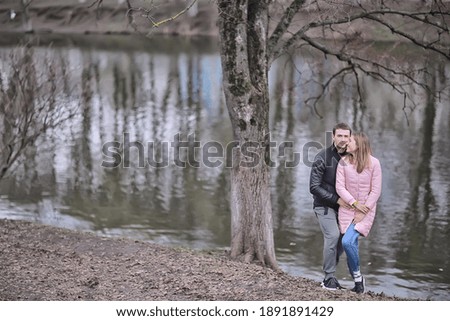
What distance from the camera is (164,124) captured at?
79.3ft

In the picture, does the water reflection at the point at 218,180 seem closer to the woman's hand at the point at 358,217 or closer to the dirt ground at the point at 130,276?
the dirt ground at the point at 130,276

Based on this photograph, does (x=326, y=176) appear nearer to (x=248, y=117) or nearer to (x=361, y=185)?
(x=361, y=185)

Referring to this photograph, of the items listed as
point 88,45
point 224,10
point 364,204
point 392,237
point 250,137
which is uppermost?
point 88,45

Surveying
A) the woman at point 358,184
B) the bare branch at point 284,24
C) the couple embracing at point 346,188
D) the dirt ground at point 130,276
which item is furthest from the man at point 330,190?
the bare branch at point 284,24

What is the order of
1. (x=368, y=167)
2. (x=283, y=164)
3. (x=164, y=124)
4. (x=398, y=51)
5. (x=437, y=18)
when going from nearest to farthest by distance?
(x=368, y=167), (x=437, y=18), (x=398, y=51), (x=283, y=164), (x=164, y=124)

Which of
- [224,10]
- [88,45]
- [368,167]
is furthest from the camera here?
[88,45]

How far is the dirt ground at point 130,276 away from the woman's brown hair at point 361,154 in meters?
1.37

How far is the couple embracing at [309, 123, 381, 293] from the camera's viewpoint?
23.9ft

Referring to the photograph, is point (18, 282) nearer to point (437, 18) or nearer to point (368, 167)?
point (368, 167)

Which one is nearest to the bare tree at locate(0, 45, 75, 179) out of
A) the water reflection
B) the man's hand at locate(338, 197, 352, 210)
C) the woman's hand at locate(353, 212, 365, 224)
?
the water reflection

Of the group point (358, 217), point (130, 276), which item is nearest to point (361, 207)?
point (358, 217)

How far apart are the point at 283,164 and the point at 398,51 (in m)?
6.53

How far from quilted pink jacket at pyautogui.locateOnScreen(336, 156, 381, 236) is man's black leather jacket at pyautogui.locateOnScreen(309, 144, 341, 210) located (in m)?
0.12

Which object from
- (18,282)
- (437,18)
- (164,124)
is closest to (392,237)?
(437,18)
